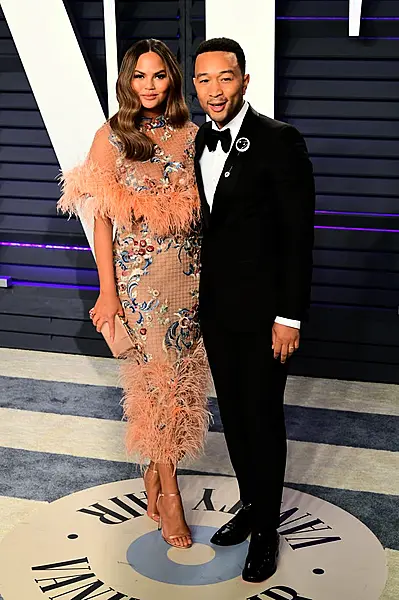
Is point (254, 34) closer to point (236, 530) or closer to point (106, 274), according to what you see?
point (106, 274)

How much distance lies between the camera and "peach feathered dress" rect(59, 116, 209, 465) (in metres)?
2.56

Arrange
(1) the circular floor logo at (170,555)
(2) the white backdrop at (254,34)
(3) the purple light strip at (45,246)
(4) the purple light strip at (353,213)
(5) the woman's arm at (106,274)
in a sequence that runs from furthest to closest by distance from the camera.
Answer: (3) the purple light strip at (45,246) → (4) the purple light strip at (353,213) → (2) the white backdrop at (254,34) → (5) the woman's arm at (106,274) → (1) the circular floor logo at (170,555)

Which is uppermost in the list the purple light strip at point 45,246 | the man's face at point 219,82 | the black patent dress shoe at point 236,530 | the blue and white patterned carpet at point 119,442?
the man's face at point 219,82

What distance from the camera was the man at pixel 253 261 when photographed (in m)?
2.32

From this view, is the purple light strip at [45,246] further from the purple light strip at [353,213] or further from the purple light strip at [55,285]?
the purple light strip at [353,213]

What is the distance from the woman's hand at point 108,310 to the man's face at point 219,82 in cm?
60

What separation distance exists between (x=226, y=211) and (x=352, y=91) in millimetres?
1860

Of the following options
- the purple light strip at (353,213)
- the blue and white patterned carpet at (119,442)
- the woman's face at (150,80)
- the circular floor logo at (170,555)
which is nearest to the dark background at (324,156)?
the purple light strip at (353,213)

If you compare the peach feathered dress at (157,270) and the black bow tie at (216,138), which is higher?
the black bow tie at (216,138)

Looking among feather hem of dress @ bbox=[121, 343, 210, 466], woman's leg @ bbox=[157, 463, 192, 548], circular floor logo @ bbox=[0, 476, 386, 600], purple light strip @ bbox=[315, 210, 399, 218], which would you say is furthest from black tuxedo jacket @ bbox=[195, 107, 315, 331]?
purple light strip @ bbox=[315, 210, 399, 218]

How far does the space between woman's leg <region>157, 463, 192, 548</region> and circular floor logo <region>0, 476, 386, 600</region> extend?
0.11 ft

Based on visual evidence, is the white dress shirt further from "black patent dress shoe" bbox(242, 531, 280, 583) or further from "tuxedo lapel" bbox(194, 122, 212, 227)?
"black patent dress shoe" bbox(242, 531, 280, 583)

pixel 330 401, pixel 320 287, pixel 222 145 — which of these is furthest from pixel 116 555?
pixel 320 287

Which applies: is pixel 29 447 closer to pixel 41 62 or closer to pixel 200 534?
pixel 200 534
